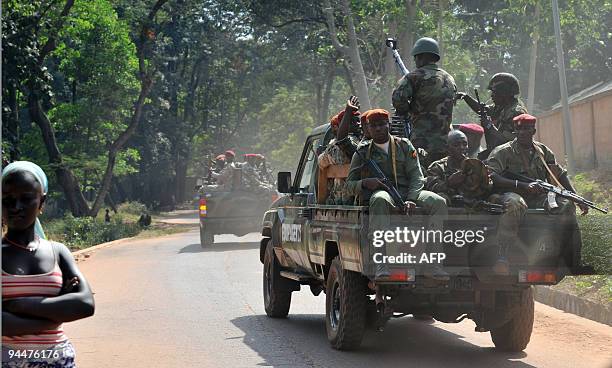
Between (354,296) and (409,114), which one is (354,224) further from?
(409,114)

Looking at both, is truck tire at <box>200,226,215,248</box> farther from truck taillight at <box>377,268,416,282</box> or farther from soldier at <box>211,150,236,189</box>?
truck taillight at <box>377,268,416,282</box>

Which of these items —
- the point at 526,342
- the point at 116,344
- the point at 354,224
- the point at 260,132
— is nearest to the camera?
the point at 354,224

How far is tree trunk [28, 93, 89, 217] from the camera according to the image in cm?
3381

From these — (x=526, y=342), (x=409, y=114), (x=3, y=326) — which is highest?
(x=409, y=114)

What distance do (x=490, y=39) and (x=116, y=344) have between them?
5036cm

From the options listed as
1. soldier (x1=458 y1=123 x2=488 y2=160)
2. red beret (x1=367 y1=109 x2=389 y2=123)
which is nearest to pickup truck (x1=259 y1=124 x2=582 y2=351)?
red beret (x1=367 y1=109 x2=389 y2=123)

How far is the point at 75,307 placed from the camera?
393 cm

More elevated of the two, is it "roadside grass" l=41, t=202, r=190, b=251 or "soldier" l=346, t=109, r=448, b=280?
"soldier" l=346, t=109, r=448, b=280

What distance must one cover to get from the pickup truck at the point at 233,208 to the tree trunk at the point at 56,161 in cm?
1017

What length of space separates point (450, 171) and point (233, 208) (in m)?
15.7

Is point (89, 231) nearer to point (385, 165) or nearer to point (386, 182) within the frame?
point (385, 165)

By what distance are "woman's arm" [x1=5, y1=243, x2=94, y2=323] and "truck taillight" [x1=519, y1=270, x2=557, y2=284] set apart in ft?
16.9

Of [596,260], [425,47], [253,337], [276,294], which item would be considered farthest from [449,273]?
[596,260]

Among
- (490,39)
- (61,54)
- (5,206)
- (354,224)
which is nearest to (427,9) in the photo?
(61,54)
